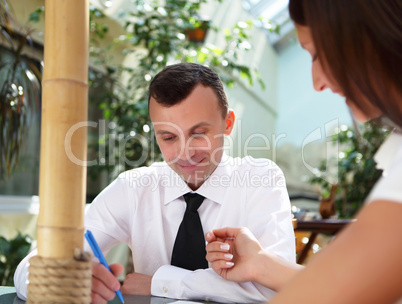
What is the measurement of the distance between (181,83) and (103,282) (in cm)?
95

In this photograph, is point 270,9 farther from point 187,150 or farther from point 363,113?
point 363,113

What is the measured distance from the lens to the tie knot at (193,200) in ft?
5.33

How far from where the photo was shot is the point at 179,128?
5.45 ft

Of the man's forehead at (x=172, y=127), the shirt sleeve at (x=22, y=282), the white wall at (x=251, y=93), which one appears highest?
the white wall at (x=251, y=93)

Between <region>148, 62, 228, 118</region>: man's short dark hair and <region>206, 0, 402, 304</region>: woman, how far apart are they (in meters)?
0.94

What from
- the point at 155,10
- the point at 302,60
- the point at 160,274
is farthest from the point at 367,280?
the point at 302,60

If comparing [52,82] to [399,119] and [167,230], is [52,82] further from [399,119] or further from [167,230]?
[167,230]

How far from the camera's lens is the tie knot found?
1626 millimetres

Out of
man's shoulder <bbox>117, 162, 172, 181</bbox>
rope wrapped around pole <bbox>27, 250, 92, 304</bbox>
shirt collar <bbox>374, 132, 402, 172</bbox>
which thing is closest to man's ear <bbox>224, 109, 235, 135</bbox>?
man's shoulder <bbox>117, 162, 172, 181</bbox>

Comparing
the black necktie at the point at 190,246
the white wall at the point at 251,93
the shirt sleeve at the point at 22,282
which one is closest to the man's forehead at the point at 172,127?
the black necktie at the point at 190,246

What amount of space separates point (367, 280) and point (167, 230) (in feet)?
4.27

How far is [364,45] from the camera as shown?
0.60m

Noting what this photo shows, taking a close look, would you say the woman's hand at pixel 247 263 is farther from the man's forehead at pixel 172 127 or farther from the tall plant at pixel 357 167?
the tall plant at pixel 357 167

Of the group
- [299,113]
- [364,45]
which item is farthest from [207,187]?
[299,113]
